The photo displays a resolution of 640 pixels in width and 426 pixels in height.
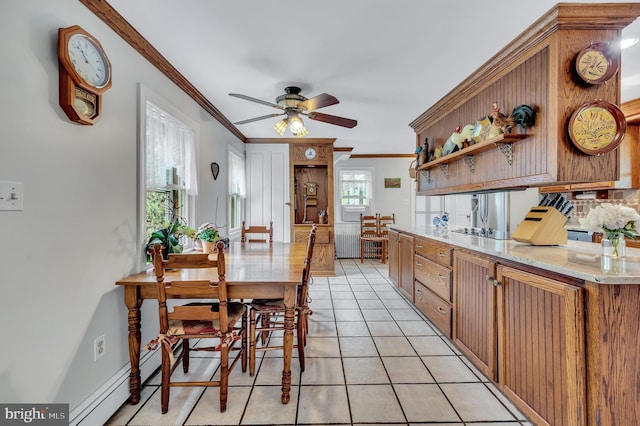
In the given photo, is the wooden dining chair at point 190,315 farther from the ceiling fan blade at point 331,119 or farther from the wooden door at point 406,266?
the wooden door at point 406,266

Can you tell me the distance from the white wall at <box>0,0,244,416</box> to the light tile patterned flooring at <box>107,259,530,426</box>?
524 millimetres

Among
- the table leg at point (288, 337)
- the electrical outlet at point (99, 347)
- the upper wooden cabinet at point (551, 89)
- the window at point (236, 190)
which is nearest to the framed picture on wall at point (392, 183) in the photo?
the window at point (236, 190)

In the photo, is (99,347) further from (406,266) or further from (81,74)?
(406,266)

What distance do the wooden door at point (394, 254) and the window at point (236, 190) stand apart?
241 centimetres

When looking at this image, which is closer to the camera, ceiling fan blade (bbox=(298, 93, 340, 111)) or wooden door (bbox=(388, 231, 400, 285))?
ceiling fan blade (bbox=(298, 93, 340, 111))

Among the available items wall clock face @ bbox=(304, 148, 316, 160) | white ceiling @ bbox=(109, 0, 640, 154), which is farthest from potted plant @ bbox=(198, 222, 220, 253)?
wall clock face @ bbox=(304, 148, 316, 160)

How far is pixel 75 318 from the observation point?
5.09ft

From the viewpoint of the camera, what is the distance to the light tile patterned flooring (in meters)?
1.74

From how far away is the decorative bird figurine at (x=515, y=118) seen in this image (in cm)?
215

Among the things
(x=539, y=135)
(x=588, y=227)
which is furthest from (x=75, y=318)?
(x=539, y=135)

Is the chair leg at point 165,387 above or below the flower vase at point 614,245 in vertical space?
below

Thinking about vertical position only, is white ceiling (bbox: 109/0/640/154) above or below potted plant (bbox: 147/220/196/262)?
above

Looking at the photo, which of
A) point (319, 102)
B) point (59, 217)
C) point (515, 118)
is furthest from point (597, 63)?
point (59, 217)

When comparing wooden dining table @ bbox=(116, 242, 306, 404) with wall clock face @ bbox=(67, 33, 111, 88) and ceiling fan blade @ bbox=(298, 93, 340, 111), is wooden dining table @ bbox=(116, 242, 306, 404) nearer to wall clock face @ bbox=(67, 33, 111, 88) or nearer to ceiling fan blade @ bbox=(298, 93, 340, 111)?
wall clock face @ bbox=(67, 33, 111, 88)
